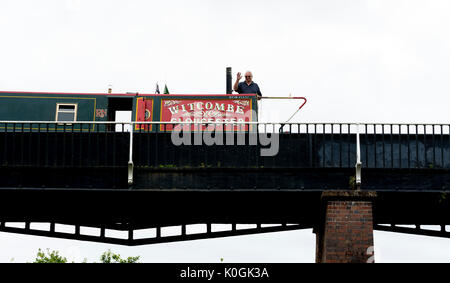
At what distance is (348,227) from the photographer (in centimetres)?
1371

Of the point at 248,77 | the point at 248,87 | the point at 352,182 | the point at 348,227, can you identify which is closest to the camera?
the point at 348,227

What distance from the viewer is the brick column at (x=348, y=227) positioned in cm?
1361

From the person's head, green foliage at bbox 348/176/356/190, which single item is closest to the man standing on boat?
the person's head

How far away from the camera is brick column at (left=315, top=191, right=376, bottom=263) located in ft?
44.7

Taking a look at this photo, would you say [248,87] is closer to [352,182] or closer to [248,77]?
[248,77]

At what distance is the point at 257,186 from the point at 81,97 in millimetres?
6601

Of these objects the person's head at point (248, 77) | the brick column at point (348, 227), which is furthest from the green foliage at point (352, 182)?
the person's head at point (248, 77)

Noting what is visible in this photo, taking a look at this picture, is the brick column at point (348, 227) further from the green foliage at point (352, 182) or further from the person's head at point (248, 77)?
the person's head at point (248, 77)

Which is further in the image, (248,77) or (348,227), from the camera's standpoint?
(248,77)

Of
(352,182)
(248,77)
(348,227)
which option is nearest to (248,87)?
(248,77)

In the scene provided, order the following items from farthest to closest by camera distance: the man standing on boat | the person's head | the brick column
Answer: the man standing on boat
the person's head
the brick column

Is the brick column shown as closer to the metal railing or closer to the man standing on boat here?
the metal railing
